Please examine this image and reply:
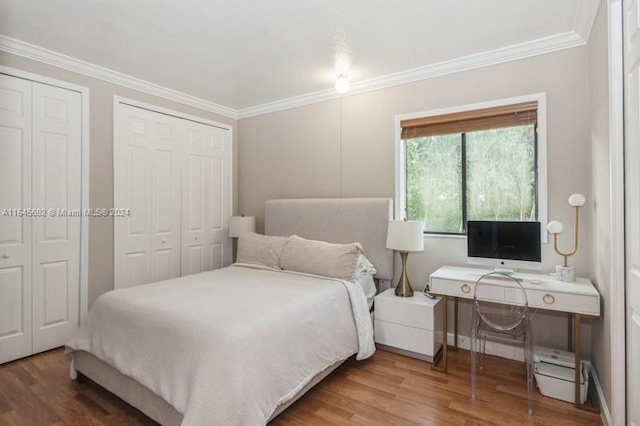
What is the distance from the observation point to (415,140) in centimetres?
336

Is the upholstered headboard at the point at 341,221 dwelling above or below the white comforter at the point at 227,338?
above

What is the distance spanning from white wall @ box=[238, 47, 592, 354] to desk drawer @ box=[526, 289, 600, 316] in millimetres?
532

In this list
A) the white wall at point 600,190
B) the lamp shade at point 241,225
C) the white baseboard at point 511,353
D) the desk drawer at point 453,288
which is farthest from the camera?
the lamp shade at point 241,225

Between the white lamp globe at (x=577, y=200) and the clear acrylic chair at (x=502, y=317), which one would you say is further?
the white lamp globe at (x=577, y=200)

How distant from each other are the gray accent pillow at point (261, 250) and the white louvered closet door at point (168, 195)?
789mm

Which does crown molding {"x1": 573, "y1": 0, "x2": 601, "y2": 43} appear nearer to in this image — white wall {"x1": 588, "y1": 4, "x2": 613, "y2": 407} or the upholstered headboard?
white wall {"x1": 588, "y1": 4, "x2": 613, "y2": 407}

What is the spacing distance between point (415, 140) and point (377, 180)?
544mm

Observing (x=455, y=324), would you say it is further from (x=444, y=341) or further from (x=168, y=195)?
(x=168, y=195)

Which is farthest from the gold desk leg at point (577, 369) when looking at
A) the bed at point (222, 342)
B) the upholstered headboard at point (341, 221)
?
the upholstered headboard at point (341, 221)

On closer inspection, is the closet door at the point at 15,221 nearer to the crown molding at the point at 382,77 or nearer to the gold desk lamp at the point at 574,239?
the crown molding at the point at 382,77

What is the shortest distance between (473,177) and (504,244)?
72 centimetres

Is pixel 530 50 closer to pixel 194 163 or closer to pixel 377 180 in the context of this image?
pixel 377 180

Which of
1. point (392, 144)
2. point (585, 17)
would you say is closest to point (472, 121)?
point (392, 144)

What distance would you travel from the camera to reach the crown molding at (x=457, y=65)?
2.61 metres
